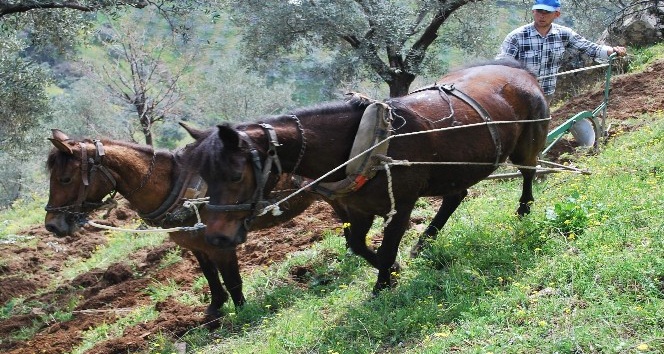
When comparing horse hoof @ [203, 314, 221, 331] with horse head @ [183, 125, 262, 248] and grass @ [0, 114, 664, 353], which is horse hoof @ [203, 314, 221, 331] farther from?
horse head @ [183, 125, 262, 248]

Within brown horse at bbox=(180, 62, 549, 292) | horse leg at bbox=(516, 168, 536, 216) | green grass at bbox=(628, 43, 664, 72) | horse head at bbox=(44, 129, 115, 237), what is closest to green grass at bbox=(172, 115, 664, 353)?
horse leg at bbox=(516, 168, 536, 216)

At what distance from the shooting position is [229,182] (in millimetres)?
4168

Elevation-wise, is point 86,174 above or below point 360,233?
above

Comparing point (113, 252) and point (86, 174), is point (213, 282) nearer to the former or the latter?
point (86, 174)

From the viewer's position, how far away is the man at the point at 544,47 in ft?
21.9

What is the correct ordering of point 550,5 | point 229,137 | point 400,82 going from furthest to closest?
point 400,82, point 550,5, point 229,137

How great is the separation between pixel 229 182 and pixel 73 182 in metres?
2.49

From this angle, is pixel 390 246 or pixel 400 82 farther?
pixel 400 82

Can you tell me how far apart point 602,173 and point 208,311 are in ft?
14.0

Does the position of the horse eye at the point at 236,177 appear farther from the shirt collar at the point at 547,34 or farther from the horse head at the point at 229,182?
the shirt collar at the point at 547,34

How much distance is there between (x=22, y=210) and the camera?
47.4 ft

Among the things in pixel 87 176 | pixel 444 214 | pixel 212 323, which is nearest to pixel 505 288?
pixel 444 214

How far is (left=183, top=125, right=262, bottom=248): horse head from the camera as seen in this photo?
4125 millimetres

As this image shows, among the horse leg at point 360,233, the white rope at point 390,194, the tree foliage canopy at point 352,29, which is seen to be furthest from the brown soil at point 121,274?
the tree foliage canopy at point 352,29
